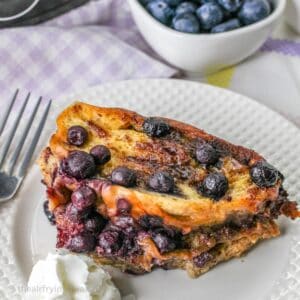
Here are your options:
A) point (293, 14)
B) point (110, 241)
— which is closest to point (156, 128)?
point (110, 241)

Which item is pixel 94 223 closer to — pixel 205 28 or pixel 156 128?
pixel 156 128

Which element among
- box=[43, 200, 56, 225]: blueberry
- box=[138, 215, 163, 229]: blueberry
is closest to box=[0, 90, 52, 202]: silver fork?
box=[43, 200, 56, 225]: blueberry

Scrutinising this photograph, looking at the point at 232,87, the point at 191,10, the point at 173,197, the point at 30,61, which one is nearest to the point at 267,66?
the point at 232,87

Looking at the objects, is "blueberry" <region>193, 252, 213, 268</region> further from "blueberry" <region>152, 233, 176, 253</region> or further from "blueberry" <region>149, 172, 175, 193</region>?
"blueberry" <region>149, 172, 175, 193</region>

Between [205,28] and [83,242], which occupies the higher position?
[205,28]

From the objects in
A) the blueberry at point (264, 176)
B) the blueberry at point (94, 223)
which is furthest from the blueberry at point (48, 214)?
the blueberry at point (264, 176)

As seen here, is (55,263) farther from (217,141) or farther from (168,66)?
(168,66)
